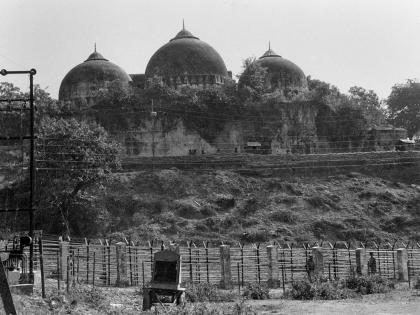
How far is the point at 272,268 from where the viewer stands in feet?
71.9

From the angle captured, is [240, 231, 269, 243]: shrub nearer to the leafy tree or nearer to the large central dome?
the leafy tree

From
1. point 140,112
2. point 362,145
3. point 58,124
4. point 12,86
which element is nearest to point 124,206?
point 58,124

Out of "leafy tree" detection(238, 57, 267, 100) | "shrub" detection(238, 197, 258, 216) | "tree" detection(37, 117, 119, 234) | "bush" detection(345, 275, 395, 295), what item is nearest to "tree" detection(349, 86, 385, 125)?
"leafy tree" detection(238, 57, 267, 100)

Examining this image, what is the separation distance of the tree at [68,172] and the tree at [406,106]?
97.6 ft

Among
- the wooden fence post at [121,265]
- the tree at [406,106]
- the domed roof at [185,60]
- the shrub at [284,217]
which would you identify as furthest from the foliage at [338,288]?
the tree at [406,106]

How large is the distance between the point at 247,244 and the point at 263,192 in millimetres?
5699

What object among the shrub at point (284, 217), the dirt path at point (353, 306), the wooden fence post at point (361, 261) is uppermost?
the shrub at point (284, 217)

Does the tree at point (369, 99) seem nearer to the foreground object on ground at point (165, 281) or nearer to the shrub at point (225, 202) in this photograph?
the shrub at point (225, 202)

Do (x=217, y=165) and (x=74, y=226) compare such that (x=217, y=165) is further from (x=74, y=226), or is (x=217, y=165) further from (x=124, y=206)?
(x=74, y=226)

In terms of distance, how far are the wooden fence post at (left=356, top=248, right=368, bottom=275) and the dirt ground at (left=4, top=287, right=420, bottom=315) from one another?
338cm

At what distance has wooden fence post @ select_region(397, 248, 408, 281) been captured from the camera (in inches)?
890

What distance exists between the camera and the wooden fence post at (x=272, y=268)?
21781 mm

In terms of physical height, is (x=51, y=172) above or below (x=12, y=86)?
below

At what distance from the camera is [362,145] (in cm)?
4200
